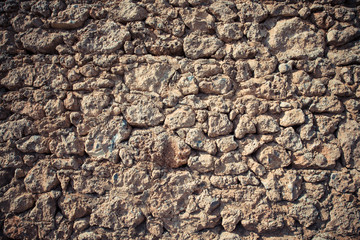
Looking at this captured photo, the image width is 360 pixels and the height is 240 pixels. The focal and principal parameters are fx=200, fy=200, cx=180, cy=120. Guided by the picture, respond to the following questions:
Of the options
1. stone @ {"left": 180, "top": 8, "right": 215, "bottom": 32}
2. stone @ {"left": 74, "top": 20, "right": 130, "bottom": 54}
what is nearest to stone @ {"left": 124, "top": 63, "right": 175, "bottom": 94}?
stone @ {"left": 74, "top": 20, "right": 130, "bottom": 54}

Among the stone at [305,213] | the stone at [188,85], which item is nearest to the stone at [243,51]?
the stone at [188,85]

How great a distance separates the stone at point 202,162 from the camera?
59.6 inches

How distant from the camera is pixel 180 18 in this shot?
1.65 m

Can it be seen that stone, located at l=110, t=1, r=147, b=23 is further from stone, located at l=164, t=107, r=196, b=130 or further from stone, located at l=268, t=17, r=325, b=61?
stone, located at l=268, t=17, r=325, b=61

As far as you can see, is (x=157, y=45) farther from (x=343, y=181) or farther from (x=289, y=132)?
(x=343, y=181)

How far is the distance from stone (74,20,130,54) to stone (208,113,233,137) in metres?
0.96

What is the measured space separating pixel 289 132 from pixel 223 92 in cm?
59

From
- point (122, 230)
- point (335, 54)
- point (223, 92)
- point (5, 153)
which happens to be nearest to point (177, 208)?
point (122, 230)

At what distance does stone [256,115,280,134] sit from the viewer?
1532 mm

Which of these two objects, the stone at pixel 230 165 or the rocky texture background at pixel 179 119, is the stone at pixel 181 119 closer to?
the rocky texture background at pixel 179 119

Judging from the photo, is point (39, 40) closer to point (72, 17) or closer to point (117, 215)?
point (72, 17)

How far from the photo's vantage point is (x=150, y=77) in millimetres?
1594

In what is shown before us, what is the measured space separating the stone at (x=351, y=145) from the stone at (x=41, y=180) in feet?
7.36

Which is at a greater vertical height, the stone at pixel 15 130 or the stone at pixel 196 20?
the stone at pixel 196 20
